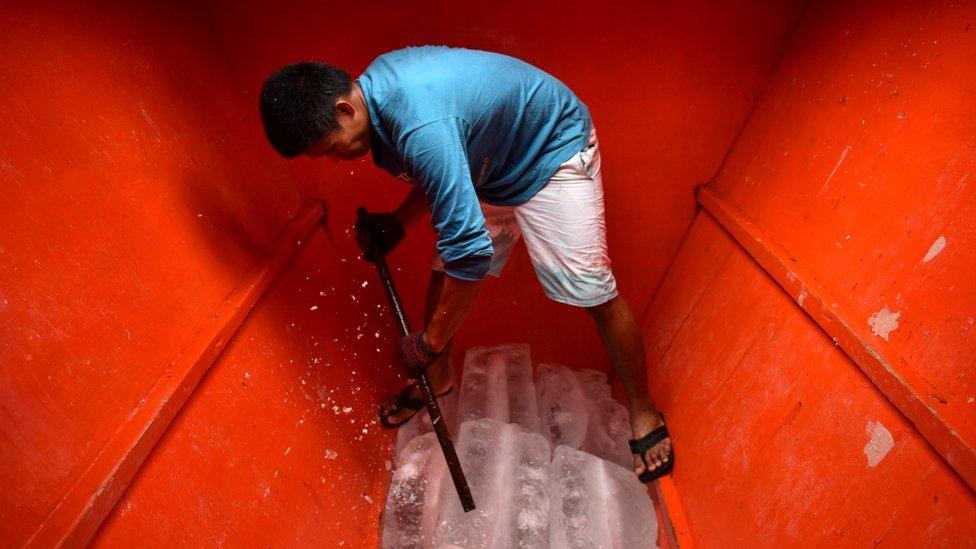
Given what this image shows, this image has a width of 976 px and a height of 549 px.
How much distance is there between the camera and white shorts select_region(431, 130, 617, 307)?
139 cm

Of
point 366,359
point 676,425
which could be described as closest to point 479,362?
point 366,359

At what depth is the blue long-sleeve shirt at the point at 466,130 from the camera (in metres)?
1.07

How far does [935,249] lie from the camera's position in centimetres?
89

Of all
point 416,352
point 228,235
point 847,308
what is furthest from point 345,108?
point 847,308

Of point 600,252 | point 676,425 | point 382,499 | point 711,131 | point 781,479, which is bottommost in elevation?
point 382,499

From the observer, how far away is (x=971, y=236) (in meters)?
0.84

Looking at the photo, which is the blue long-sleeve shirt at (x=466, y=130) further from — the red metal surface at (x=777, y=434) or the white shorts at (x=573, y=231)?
the red metal surface at (x=777, y=434)

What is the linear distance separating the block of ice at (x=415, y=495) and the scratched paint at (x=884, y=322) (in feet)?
3.67

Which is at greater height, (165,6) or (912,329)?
(165,6)

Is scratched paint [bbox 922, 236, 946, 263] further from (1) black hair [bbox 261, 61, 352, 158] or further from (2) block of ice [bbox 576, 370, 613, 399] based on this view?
(2) block of ice [bbox 576, 370, 613, 399]

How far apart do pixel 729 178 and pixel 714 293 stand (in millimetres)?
393

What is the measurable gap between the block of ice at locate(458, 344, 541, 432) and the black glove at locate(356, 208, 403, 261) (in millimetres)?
619

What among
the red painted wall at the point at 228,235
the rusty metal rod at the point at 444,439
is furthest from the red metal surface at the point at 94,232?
the rusty metal rod at the point at 444,439

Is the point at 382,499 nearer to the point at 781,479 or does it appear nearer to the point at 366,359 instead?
the point at 366,359
